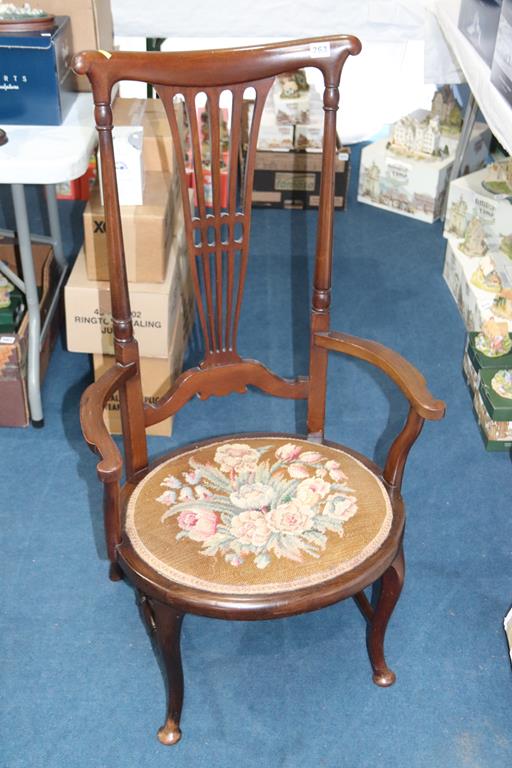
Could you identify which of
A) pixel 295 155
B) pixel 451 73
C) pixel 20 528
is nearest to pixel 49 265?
pixel 20 528

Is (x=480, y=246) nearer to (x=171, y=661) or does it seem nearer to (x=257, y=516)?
(x=257, y=516)

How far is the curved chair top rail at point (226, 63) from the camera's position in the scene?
1.46 meters

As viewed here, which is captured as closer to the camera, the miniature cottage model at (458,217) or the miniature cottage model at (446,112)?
the miniature cottage model at (458,217)

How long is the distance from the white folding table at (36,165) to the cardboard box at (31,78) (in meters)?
0.03

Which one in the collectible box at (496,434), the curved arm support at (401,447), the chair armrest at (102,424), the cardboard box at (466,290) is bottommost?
the collectible box at (496,434)

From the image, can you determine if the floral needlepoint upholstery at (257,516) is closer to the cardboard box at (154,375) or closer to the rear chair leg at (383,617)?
the rear chair leg at (383,617)

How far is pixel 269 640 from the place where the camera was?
193cm

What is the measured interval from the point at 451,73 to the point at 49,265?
149 cm

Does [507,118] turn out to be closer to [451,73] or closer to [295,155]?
[451,73]

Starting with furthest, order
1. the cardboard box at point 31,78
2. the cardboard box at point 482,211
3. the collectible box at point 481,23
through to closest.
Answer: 1. the cardboard box at point 482,211
2. the collectible box at point 481,23
3. the cardboard box at point 31,78

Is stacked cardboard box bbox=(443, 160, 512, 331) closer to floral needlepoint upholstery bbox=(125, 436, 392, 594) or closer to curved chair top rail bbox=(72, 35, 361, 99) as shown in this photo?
floral needlepoint upholstery bbox=(125, 436, 392, 594)

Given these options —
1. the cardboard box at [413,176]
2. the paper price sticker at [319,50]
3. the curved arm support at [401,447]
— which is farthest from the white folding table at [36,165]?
the cardboard box at [413,176]

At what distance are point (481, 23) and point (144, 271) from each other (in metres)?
1.21

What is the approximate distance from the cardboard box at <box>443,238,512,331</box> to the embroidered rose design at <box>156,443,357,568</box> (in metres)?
1.25
